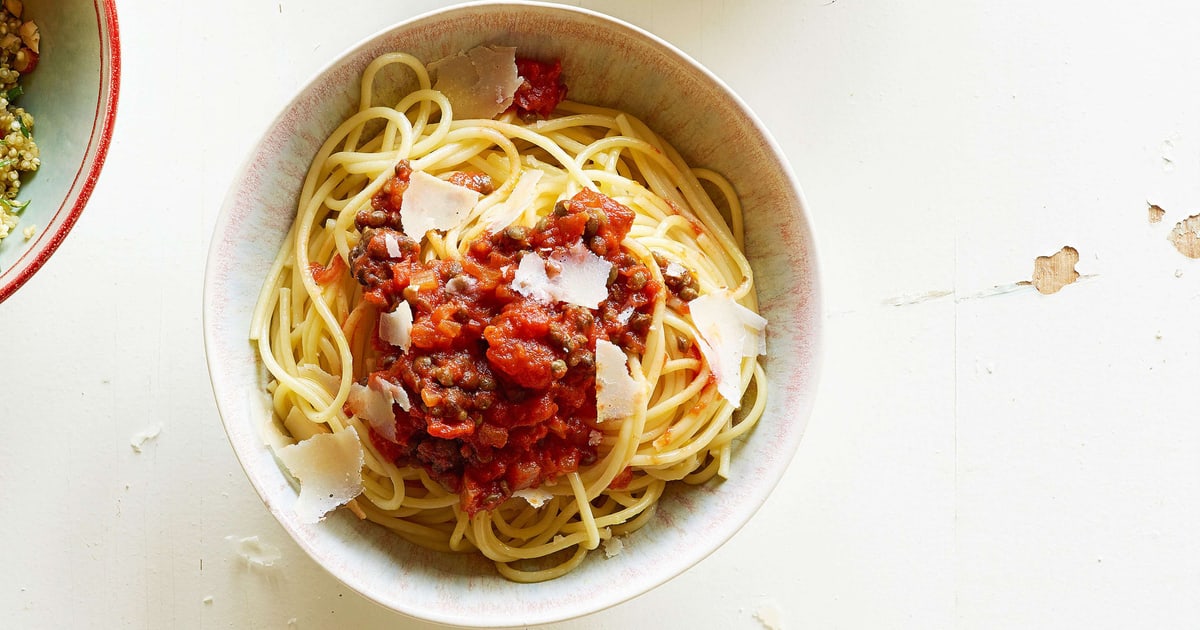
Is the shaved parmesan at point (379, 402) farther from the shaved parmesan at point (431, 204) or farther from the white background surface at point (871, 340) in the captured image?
the white background surface at point (871, 340)

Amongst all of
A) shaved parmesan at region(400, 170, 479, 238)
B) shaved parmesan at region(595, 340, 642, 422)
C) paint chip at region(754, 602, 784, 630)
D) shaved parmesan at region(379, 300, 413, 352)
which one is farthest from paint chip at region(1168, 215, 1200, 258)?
shaved parmesan at region(379, 300, 413, 352)

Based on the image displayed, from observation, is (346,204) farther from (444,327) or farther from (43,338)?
(43,338)

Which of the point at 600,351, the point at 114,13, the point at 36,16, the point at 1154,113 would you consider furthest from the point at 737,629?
the point at 36,16

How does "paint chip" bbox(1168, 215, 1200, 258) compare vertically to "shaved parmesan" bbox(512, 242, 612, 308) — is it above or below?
above

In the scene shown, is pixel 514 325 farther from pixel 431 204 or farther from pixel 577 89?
pixel 577 89

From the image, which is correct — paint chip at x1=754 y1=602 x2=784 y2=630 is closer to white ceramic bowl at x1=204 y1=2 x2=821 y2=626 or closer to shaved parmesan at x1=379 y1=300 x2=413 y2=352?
white ceramic bowl at x1=204 y1=2 x2=821 y2=626

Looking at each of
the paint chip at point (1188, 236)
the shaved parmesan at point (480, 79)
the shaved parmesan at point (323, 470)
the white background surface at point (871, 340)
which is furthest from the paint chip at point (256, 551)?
the paint chip at point (1188, 236)
